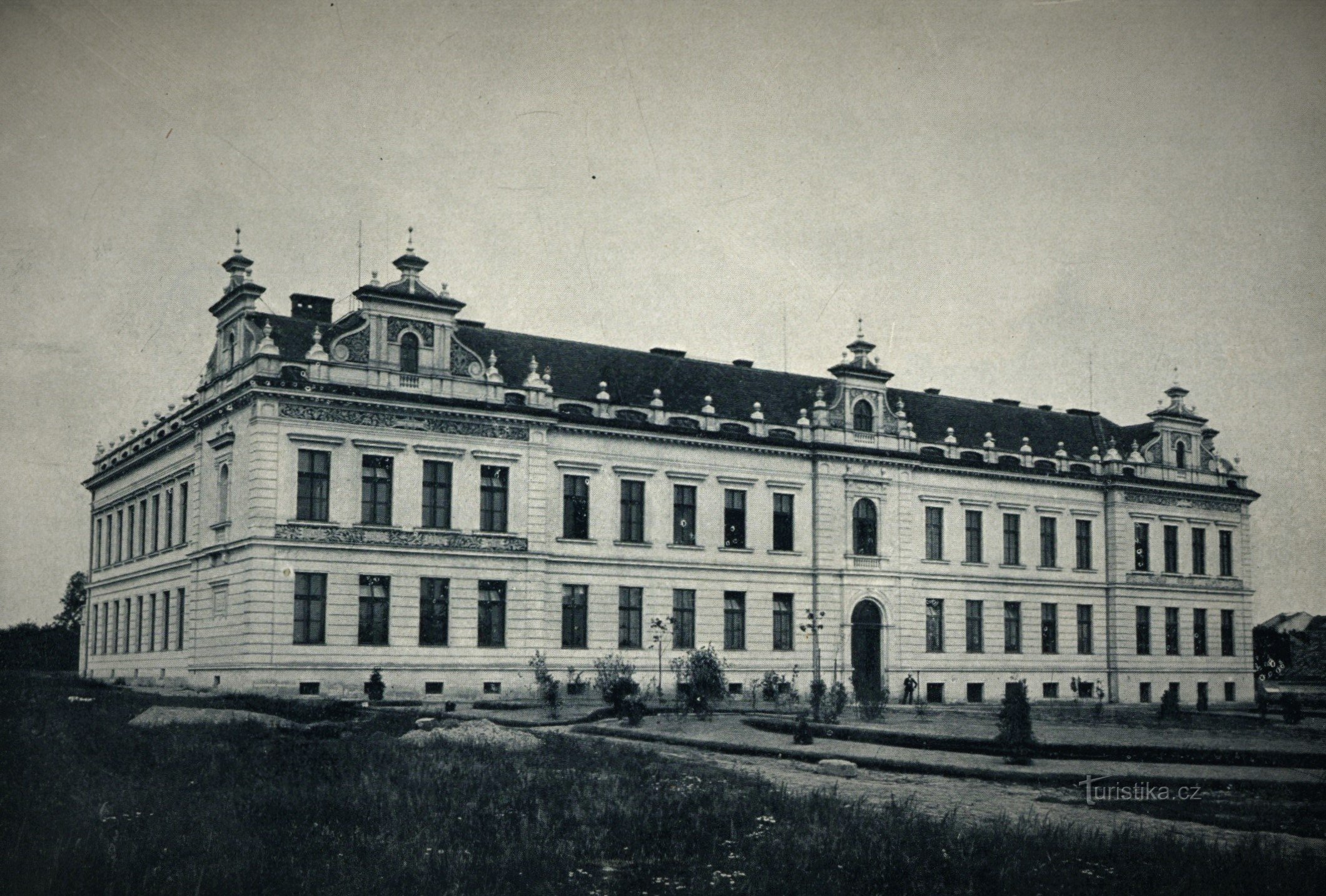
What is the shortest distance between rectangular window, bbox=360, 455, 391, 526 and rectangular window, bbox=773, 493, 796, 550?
14826mm

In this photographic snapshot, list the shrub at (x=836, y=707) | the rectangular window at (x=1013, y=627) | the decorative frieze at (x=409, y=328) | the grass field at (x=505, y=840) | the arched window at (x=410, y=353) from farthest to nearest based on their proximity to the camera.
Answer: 1. the rectangular window at (x=1013, y=627)
2. the arched window at (x=410, y=353)
3. the decorative frieze at (x=409, y=328)
4. the shrub at (x=836, y=707)
5. the grass field at (x=505, y=840)

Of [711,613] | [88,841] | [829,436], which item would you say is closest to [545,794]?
[88,841]

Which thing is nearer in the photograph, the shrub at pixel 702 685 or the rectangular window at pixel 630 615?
the shrub at pixel 702 685

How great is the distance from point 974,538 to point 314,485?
26.8 m

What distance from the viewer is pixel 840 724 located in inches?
1118

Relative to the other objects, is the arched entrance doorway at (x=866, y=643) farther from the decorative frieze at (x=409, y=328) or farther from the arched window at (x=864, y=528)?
the decorative frieze at (x=409, y=328)

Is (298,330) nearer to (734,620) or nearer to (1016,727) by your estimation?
(734,620)

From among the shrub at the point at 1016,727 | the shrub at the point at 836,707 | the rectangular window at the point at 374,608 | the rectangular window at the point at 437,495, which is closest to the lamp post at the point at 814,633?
the shrub at the point at 836,707

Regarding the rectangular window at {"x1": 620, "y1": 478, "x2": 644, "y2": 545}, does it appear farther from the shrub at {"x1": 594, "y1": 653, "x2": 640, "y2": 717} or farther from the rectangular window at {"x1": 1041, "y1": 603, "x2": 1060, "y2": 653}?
the rectangular window at {"x1": 1041, "y1": 603, "x2": 1060, "y2": 653}

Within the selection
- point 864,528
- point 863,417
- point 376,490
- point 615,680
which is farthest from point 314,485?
point 863,417

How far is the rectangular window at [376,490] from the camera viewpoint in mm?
Result: 36406

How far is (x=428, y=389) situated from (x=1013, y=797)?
25.1 m

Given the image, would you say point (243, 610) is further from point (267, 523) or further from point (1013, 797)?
point (1013, 797)

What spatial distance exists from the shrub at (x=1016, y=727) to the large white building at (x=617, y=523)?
63.6 ft
